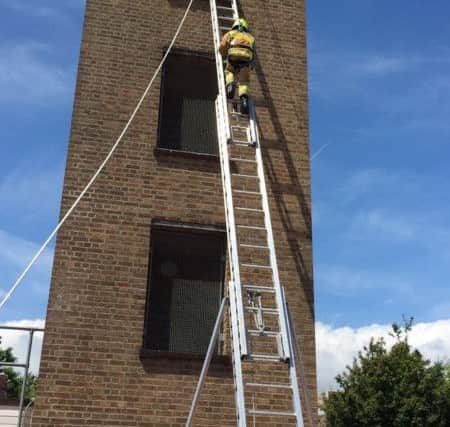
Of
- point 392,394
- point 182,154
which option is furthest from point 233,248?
point 392,394

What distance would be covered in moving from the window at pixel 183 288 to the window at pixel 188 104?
1549mm

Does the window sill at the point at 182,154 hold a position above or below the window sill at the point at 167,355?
above

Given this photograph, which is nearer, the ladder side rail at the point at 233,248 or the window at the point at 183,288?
the ladder side rail at the point at 233,248

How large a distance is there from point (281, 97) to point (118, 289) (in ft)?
13.5

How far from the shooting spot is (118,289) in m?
7.11

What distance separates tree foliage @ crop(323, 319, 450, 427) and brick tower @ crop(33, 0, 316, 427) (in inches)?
458

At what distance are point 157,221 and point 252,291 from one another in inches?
89.1

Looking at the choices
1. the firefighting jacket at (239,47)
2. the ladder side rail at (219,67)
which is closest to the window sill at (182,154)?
the ladder side rail at (219,67)

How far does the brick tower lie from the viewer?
21.7ft

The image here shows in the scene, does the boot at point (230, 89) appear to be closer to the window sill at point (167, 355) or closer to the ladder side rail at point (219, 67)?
the ladder side rail at point (219, 67)

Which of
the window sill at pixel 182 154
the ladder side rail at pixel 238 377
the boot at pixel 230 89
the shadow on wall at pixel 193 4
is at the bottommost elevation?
the ladder side rail at pixel 238 377

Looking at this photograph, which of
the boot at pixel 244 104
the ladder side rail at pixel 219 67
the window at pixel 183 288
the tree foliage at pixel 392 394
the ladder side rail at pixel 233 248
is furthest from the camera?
the tree foliage at pixel 392 394

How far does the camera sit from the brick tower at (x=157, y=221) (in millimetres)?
6609

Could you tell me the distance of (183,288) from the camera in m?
7.53
